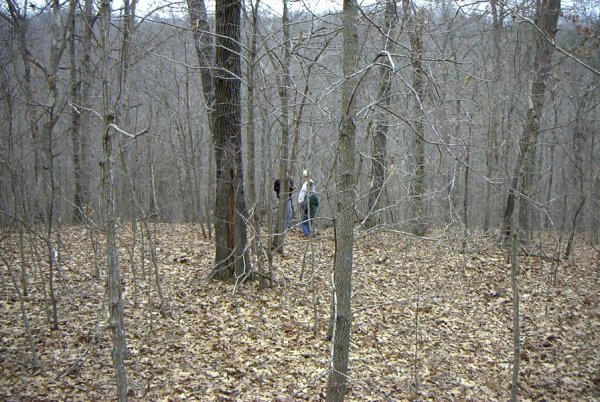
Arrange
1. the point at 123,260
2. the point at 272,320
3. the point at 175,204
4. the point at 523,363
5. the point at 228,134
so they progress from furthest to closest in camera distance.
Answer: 1. the point at 175,204
2. the point at 123,260
3. the point at 228,134
4. the point at 272,320
5. the point at 523,363

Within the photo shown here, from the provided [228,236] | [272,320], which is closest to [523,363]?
[272,320]

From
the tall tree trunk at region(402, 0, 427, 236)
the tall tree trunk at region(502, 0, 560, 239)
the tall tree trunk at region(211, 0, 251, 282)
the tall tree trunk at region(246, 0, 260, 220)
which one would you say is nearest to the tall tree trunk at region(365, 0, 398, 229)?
the tall tree trunk at region(402, 0, 427, 236)

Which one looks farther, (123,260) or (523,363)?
(123,260)

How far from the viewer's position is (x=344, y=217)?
3010 millimetres

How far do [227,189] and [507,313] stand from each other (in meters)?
4.96

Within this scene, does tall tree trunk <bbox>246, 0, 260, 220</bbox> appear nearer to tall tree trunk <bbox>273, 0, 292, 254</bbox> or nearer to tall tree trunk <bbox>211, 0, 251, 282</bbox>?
tall tree trunk <bbox>211, 0, 251, 282</bbox>

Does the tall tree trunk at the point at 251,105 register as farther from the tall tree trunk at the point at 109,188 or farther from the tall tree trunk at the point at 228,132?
the tall tree trunk at the point at 109,188

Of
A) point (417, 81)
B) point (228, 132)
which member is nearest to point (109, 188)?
point (417, 81)

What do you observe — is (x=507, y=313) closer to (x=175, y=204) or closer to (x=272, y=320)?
(x=272, y=320)

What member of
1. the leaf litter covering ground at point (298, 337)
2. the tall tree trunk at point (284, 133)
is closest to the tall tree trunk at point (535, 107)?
the leaf litter covering ground at point (298, 337)

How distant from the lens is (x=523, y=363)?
6.25m

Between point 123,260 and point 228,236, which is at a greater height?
point 228,236

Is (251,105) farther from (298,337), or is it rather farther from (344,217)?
(344,217)

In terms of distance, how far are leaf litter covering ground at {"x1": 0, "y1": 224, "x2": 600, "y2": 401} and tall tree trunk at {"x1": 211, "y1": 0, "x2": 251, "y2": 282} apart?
984mm
